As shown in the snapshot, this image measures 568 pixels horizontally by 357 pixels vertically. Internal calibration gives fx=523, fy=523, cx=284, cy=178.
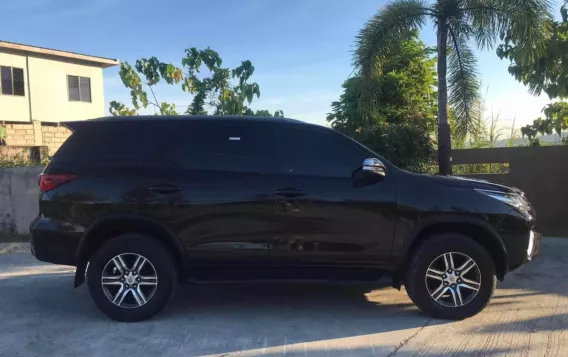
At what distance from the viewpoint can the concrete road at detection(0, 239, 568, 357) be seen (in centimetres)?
441

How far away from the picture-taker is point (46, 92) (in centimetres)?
2428

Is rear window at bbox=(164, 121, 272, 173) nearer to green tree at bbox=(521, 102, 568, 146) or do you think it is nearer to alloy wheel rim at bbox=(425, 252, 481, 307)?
alloy wheel rim at bbox=(425, 252, 481, 307)

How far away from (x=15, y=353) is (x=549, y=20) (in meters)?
8.58

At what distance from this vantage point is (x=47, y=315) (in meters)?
5.35

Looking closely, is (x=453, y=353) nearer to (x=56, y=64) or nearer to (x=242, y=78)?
(x=242, y=78)

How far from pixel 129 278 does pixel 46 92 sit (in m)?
22.1

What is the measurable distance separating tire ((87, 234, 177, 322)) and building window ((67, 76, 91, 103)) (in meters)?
22.8

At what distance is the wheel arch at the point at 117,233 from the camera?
4.98m

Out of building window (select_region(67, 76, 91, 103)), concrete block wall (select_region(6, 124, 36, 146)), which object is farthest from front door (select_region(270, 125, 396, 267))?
building window (select_region(67, 76, 91, 103))

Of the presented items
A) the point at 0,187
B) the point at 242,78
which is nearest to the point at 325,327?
the point at 0,187

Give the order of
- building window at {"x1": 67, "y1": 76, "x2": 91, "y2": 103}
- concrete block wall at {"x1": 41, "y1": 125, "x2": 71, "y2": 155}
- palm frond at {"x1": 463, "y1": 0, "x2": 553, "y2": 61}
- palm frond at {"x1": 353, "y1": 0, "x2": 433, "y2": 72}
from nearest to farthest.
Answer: palm frond at {"x1": 463, "y1": 0, "x2": 553, "y2": 61} → palm frond at {"x1": 353, "y1": 0, "x2": 433, "y2": 72} → concrete block wall at {"x1": 41, "y1": 125, "x2": 71, "y2": 155} → building window at {"x1": 67, "y1": 76, "x2": 91, "y2": 103}

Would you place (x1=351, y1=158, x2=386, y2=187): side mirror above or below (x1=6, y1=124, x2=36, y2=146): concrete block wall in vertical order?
below

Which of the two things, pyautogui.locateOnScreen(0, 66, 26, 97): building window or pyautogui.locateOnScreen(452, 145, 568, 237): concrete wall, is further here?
pyautogui.locateOnScreen(0, 66, 26, 97): building window

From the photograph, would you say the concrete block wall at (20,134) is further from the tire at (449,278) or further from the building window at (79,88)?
the tire at (449,278)
